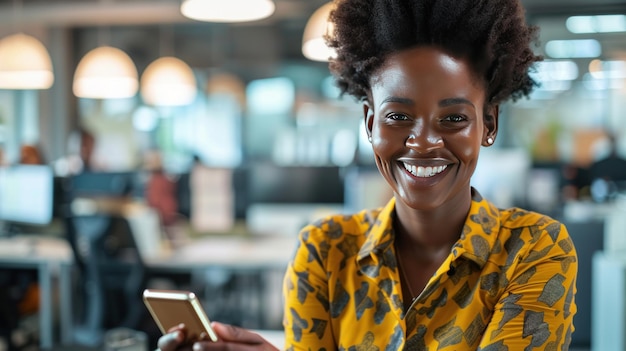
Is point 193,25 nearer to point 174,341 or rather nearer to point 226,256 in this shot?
point 226,256

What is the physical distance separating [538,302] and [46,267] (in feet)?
12.3

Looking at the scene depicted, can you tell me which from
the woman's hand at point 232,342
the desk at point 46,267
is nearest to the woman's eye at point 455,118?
the woman's hand at point 232,342

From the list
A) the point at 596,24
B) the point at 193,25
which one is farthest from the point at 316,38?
the point at 193,25

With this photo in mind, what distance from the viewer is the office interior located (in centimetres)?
371

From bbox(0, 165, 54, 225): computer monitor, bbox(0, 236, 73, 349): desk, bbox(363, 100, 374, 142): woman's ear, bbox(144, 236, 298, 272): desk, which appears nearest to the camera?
bbox(363, 100, 374, 142): woman's ear

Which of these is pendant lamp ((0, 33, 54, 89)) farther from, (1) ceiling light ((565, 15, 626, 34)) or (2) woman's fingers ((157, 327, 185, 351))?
(1) ceiling light ((565, 15, 626, 34))

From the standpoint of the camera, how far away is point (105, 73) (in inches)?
213

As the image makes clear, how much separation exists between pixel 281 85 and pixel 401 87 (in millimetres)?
7821

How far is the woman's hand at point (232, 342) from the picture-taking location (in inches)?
38.6

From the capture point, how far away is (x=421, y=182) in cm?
109

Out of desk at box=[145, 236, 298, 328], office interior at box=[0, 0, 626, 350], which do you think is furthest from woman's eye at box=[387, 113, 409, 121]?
desk at box=[145, 236, 298, 328]

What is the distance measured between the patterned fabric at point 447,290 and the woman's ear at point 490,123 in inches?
4.4

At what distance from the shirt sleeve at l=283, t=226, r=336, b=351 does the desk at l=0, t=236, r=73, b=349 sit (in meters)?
3.29

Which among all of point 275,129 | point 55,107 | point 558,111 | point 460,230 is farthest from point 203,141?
point 460,230
